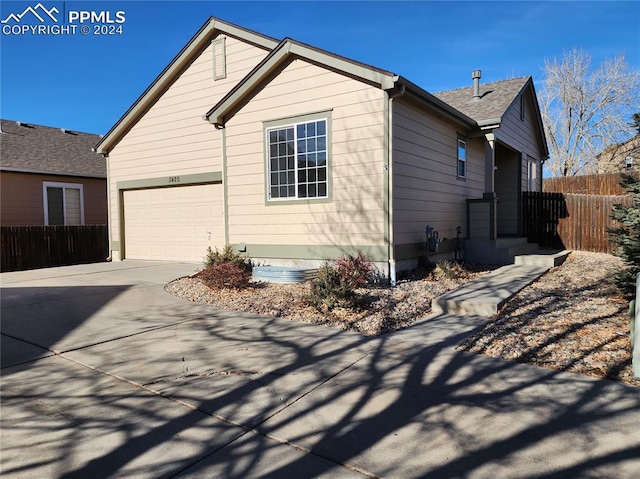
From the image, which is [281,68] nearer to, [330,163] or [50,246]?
[330,163]

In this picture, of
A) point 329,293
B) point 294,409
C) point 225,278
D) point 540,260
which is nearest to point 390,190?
point 329,293

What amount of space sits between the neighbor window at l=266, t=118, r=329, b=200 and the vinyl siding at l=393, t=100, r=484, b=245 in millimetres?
1520

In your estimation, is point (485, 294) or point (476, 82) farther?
point (476, 82)

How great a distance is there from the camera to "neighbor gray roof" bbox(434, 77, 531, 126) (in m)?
11.7

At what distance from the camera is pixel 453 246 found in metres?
10.9

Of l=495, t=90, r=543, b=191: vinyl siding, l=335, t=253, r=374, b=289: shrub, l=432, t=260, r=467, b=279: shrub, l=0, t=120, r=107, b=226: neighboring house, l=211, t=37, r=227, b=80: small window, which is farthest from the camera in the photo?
l=0, t=120, r=107, b=226: neighboring house

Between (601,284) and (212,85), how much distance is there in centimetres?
1083

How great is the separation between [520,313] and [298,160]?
5.28 meters

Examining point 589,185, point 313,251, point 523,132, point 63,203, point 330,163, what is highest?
point 523,132

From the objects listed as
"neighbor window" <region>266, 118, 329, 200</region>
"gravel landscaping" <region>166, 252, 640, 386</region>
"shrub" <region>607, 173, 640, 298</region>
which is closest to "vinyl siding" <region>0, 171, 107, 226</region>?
"gravel landscaping" <region>166, 252, 640, 386</region>

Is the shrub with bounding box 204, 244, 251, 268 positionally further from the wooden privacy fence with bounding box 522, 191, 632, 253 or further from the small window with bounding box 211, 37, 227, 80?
the wooden privacy fence with bounding box 522, 191, 632, 253

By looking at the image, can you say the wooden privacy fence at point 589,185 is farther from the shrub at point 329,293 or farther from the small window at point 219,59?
the shrub at point 329,293

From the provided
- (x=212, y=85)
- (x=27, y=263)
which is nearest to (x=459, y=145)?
(x=212, y=85)

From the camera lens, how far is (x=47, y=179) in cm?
1564
